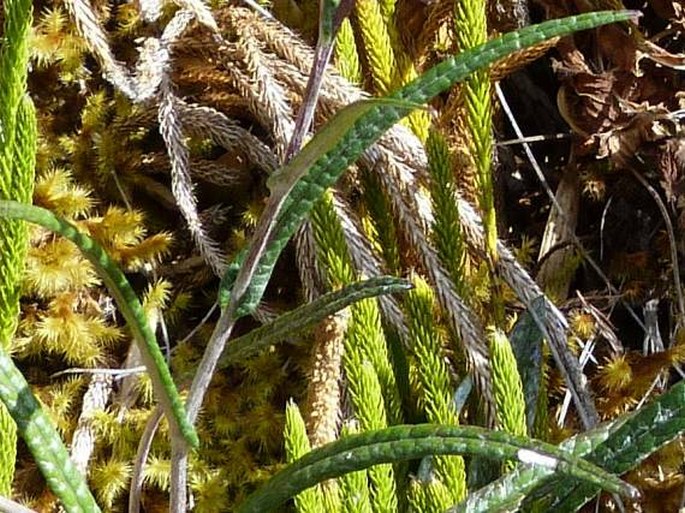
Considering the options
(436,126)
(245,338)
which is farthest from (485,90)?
(245,338)

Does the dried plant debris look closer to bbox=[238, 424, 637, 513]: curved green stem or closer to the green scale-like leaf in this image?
bbox=[238, 424, 637, 513]: curved green stem

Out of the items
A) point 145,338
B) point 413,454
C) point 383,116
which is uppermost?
point 383,116

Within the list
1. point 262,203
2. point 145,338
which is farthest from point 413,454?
point 262,203

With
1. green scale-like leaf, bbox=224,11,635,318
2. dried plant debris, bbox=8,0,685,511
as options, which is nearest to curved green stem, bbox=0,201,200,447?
green scale-like leaf, bbox=224,11,635,318

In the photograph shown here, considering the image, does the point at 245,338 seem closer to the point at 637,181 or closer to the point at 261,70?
the point at 261,70

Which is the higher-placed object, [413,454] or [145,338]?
[145,338]

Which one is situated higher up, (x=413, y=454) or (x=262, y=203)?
(x=262, y=203)

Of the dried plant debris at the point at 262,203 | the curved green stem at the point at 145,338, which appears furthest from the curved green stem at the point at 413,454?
the dried plant debris at the point at 262,203

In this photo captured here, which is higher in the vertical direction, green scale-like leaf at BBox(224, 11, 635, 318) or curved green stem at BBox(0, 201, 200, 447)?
green scale-like leaf at BBox(224, 11, 635, 318)

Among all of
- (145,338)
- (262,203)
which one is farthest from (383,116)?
(262,203)

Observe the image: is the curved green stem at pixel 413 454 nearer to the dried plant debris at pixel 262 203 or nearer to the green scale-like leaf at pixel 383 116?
the green scale-like leaf at pixel 383 116

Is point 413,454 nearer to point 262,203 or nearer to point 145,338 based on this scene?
point 145,338

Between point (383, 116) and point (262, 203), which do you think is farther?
point (262, 203)
